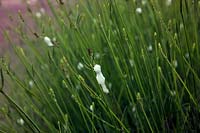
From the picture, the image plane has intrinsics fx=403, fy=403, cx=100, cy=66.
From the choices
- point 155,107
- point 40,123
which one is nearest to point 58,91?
point 40,123

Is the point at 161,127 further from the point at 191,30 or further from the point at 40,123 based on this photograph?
the point at 40,123

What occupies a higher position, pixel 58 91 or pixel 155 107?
pixel 58 91

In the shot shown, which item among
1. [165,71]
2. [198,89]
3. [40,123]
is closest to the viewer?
[198,89]

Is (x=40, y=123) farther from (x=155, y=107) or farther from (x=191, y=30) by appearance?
(x=191, y=30)

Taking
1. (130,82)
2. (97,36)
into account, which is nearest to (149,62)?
(130,82)

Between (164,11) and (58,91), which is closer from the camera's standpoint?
(58,91)

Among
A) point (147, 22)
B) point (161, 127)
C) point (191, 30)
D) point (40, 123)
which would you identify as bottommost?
point (161, 127)

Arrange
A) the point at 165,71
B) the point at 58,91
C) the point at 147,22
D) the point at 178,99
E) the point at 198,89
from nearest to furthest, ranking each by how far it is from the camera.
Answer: the point at 178,99 < the point at 198,89 < the point at 165,71 < the point at 58,91 < the point at 147,22

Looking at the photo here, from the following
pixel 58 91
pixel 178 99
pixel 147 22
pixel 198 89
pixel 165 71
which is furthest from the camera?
pixel 147 22

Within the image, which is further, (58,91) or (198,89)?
(58,91)
